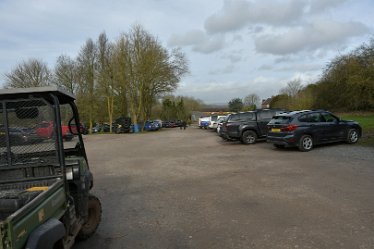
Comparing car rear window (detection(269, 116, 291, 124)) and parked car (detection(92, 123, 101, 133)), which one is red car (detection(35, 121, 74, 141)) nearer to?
car rear window (detection(269, 116, 291, 124))

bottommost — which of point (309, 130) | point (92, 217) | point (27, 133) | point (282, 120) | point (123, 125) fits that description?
point (123, 125)

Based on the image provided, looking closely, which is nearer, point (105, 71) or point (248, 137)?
point (248, 137)

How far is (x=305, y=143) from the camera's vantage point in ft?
46.4

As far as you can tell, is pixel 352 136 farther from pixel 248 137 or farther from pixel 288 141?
pixel 248 137

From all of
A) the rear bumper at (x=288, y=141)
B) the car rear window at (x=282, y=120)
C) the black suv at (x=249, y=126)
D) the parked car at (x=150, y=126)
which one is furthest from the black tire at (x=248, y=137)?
the parked car at (x=150, y=126)

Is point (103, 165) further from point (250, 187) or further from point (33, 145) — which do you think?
point (33, 145)

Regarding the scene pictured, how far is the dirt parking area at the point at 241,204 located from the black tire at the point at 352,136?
3.21 metres

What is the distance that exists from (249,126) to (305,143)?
4638mm

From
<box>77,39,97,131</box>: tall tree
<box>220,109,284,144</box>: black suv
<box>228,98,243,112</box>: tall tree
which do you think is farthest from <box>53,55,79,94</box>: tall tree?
<box>228,98,243,112</box>: tall tree

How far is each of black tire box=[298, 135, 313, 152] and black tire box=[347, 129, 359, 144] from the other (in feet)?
6.95

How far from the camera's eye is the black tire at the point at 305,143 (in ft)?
46.1

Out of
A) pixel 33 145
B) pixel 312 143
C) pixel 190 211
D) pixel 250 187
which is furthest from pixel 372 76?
pixel 33 145

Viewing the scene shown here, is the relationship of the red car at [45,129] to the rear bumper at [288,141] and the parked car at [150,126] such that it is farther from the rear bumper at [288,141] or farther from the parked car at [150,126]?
the parked car at [150,126]

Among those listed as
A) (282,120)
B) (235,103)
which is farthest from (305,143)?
(235,103)
